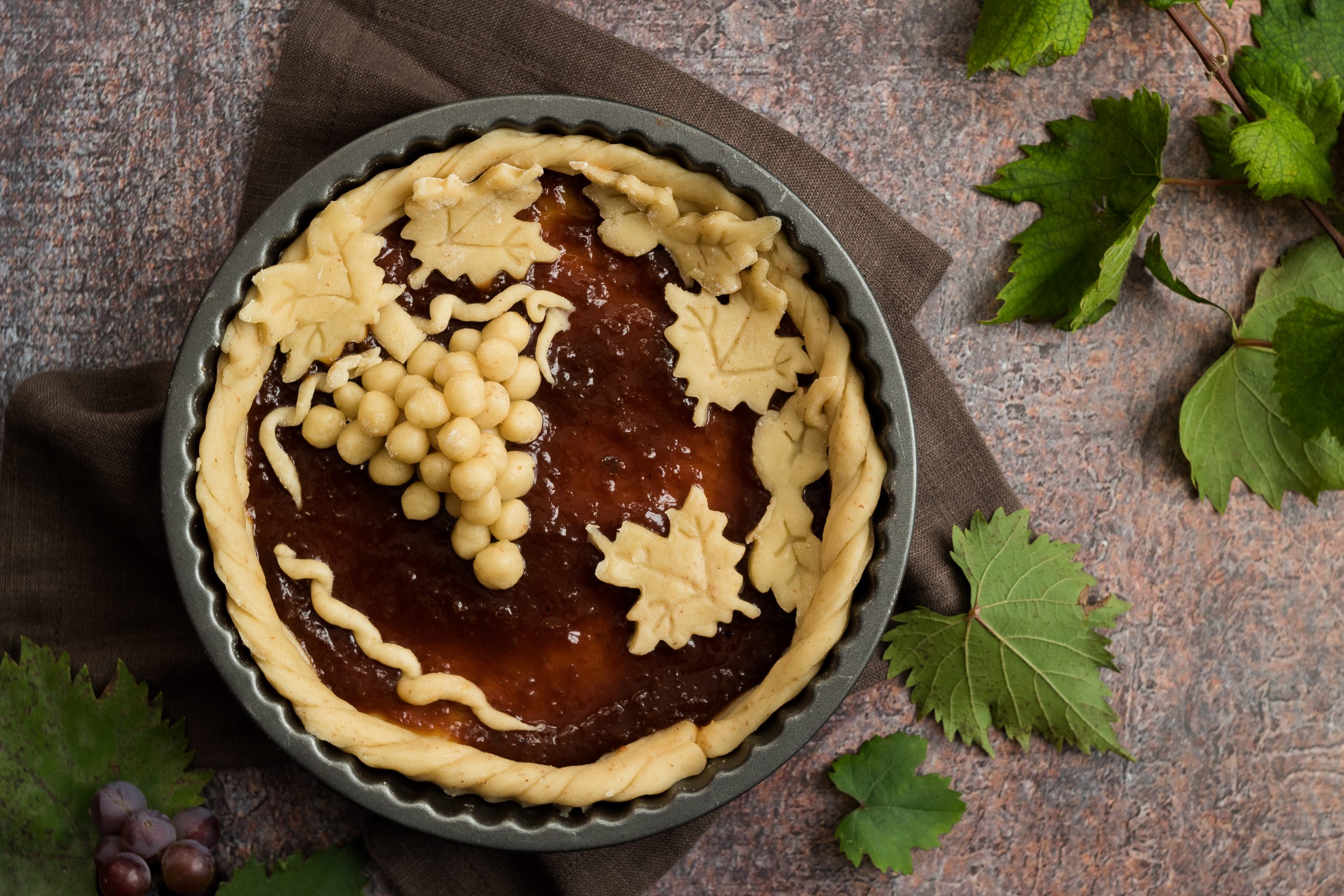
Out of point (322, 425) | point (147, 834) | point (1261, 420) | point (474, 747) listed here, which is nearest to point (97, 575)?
point (147, 834)

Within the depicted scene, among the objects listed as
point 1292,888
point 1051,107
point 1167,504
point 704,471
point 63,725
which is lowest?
point 63,725

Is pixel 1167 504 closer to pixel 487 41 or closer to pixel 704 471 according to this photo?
pixel 704 471

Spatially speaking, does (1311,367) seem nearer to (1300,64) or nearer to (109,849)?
(1300,64)

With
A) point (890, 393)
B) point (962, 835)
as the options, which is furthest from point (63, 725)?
point (962, 835)

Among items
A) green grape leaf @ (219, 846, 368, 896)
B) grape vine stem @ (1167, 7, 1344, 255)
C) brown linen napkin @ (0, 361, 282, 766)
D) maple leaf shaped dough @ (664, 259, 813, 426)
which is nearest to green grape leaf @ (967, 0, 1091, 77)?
grape vine stem @ (1167, 7, 1344, 255)

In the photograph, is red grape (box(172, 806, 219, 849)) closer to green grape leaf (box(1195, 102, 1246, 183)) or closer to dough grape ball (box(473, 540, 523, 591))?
dough grape ball (box(473, 540, 523, 591))

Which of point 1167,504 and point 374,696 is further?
point 1167,504

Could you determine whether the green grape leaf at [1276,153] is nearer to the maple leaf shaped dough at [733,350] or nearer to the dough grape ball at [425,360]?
the maple leaf shaped dough at [733,350]

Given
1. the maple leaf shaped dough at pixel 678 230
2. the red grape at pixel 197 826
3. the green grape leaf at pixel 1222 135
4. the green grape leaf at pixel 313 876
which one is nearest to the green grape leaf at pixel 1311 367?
the green grape leaf at pixel 1222 135
